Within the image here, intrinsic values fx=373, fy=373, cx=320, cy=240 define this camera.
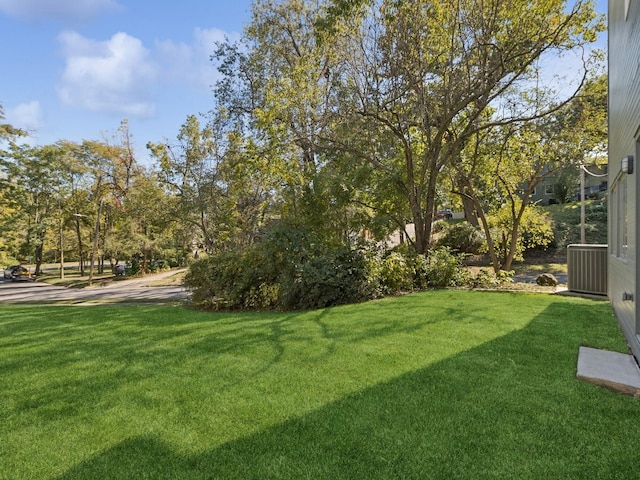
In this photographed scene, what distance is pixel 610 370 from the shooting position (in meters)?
3.06

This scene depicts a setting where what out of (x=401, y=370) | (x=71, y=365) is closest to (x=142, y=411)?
(x=71, y=365)

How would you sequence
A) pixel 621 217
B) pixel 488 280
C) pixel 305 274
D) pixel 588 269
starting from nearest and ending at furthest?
pixel 621 217, pixel 588 269, pixel 305 274, pixel 488 280

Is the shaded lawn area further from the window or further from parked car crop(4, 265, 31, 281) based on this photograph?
parked car crop(4, 265, 31, 281)

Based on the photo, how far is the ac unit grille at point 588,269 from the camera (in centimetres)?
685

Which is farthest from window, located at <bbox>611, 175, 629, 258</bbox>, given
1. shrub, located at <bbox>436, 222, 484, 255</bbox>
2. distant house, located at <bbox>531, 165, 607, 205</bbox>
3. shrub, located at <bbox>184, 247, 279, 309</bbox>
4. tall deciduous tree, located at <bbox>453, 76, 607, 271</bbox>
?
distant house, located at <bbox>531, 165, 607, 205</bbox>

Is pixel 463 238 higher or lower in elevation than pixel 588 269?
higher

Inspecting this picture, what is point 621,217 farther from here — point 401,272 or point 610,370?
point 401,272

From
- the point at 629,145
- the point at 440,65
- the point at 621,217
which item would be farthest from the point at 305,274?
the point at 440,65

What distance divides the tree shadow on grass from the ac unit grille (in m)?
4.97

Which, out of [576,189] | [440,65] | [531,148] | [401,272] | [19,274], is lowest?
[19,274]

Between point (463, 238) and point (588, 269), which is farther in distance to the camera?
point (463, 238)

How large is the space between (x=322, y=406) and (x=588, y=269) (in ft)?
22.1

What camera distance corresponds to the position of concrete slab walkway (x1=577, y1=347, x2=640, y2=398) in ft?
9.00

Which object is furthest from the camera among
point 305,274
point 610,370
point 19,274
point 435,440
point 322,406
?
point 19,274
